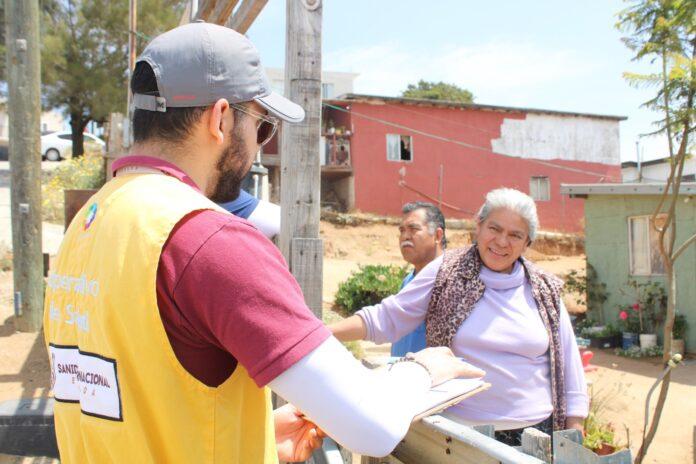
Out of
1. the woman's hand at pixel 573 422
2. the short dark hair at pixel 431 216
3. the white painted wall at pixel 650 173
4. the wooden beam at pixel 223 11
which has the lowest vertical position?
the woman's hand at pixel 573 422

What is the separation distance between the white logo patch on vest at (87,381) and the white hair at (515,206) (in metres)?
2.06

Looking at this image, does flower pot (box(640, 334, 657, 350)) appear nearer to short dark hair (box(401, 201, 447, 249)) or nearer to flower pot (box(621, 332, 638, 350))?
flower pot (box(621, 332, 638, 350))

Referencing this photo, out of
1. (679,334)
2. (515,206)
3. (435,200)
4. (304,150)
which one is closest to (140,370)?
(304,150)

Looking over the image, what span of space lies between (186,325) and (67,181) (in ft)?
62.9

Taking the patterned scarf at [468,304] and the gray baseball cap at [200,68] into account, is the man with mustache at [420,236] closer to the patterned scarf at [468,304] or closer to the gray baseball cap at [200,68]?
the patterned scarf at [468,304]

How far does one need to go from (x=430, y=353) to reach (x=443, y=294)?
45.9 inches

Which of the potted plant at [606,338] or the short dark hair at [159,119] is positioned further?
the potted plant at [606,338]

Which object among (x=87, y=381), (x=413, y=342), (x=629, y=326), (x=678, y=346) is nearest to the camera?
(x=87, y=381)

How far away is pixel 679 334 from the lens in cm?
1202

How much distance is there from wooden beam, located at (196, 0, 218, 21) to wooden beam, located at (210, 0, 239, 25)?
6.5 inches

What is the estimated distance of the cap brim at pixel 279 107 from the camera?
1.35 meters

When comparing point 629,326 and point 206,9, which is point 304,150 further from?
point 629,326

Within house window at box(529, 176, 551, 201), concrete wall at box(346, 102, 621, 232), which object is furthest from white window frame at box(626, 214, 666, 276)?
house window at box(529, 176, 551, 201)

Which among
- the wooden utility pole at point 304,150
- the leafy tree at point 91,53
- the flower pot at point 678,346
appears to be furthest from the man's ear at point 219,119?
the leafy tree at point 91,53
